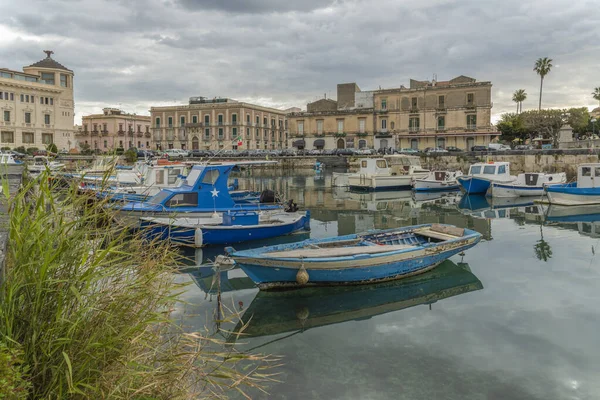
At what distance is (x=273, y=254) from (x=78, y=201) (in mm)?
6555

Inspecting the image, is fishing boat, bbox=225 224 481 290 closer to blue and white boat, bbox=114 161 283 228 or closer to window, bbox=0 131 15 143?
blue and white boat, bbox=114 161 283 228

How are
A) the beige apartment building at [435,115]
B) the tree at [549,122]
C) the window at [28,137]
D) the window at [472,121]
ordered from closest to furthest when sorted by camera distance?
the window at [28,137] < the tree at [549,122] < the beige apartment building at [435,115] < the window at [472,121]

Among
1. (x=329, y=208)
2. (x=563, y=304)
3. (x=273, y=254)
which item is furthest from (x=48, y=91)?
(x=563, y=304)

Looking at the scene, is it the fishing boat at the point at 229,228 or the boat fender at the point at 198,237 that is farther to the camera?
the fishing boat at the point at 229,228

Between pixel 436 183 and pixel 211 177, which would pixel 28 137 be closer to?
pixel 436 183

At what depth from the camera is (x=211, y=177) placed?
15773 millimetres

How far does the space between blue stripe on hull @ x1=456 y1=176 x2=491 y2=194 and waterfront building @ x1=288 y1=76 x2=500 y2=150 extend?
28947 millimetres

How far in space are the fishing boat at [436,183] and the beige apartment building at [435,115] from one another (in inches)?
1009

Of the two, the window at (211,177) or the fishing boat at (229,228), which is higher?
the window at (211,177)

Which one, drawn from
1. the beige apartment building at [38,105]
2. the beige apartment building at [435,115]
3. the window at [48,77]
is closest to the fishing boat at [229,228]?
the beige apartment building at [38,105]

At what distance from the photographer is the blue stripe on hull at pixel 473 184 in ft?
103

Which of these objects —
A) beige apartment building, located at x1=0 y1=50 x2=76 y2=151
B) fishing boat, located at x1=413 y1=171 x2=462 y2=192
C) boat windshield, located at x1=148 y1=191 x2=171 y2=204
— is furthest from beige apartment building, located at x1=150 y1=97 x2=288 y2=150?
boat windshield, located at x1=148 y1=191 x2=171 y2=204

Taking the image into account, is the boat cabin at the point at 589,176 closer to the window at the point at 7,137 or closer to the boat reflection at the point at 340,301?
the boat reflection at the point at 340,301

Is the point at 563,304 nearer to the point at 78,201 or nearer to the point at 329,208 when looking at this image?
the point at 78,201
